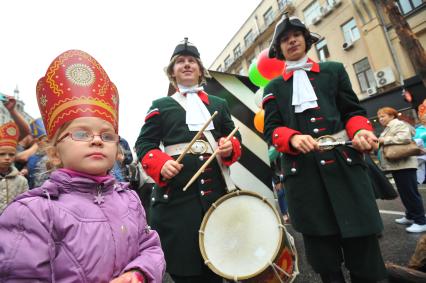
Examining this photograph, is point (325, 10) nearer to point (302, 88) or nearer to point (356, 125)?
point (302, 88)

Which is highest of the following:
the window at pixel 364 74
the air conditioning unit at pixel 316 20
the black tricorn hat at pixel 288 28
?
the air conditioning unit at pixel 316 20

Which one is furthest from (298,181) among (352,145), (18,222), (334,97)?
(18,222)

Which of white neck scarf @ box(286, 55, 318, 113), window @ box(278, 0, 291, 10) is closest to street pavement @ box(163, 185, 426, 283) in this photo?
white neck scarf @ box(286, 55, 318, 113)

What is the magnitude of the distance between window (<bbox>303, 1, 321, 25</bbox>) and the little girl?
18892 mm

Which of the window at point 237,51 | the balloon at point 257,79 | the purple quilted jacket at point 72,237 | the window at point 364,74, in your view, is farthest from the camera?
the window at point 237,51

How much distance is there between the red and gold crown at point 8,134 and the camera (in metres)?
2.50

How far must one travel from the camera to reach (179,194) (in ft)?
5.75

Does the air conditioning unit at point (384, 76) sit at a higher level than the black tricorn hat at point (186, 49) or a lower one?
higher

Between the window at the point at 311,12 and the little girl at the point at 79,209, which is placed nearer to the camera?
the little girl at the point at 79,209

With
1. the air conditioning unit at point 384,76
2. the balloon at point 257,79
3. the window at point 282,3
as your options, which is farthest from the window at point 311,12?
the balloon at point 257,79

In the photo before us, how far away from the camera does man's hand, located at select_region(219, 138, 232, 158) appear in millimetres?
1770

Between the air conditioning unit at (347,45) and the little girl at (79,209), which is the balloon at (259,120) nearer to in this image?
the little girl at (79,209)

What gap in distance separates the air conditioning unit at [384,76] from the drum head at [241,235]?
14.3 meters

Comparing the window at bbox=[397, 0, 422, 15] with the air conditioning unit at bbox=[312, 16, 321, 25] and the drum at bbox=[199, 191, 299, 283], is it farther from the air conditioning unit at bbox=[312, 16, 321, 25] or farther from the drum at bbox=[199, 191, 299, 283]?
the drum at bbox=[199, 191, 299, 283]
